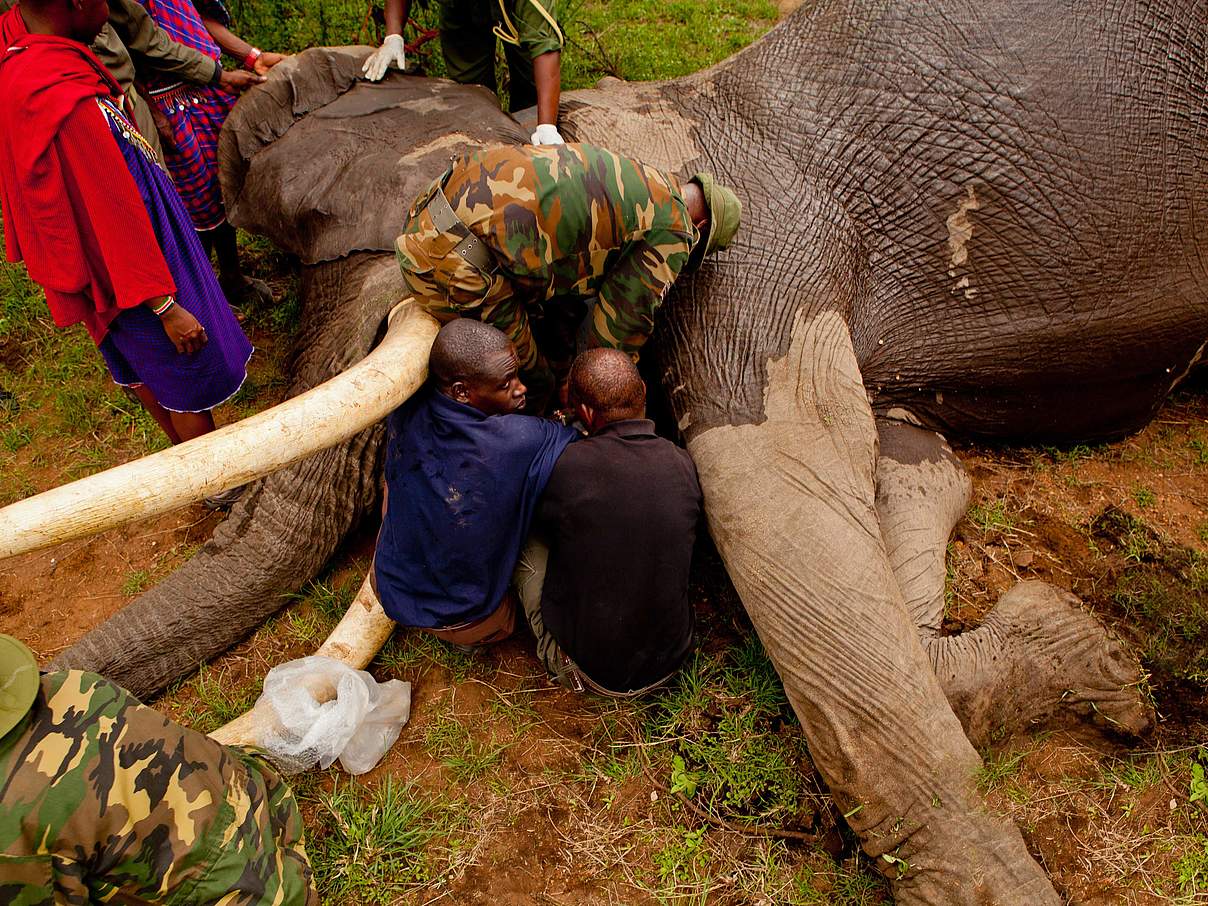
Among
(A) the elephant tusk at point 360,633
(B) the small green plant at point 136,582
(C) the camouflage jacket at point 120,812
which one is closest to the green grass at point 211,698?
(A) the elephant tusk at point 360,633

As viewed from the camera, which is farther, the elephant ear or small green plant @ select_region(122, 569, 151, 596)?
small green plant @ select_region(122, 569, 151, 596)

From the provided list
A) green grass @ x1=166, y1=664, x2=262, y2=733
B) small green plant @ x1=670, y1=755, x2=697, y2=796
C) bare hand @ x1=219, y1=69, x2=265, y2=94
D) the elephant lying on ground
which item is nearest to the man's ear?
the elephant lying on ground

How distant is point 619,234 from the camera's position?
9.49ft

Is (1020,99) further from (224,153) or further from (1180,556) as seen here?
(224,153)

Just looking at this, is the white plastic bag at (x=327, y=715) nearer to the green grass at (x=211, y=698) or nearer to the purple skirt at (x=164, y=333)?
the green grass at (x=211, y=698)

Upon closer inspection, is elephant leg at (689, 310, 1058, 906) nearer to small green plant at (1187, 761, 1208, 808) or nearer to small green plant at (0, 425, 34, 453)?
small green plant at (1187, 761, 1208, 808)

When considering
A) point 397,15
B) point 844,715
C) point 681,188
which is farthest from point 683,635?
point 397,15

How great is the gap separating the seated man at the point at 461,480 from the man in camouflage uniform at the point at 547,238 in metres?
0.22

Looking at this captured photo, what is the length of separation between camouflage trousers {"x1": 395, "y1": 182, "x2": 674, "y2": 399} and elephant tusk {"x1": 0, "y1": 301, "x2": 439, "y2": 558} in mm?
169

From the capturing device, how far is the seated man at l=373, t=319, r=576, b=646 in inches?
107

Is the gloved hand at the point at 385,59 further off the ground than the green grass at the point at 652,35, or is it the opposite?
the gloved hand at the point at 385,59

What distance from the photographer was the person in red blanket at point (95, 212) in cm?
270

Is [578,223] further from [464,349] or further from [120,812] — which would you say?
[120,812]

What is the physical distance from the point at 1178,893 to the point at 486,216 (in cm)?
278
